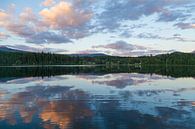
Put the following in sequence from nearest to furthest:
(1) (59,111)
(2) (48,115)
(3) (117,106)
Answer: (2) (48,115)
(1) (59,111)
(3) (117,106)

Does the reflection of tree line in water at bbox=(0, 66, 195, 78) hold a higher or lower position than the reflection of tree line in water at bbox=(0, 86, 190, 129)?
higher

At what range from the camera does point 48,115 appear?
2402 centimetres

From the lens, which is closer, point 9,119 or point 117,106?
point 9,119

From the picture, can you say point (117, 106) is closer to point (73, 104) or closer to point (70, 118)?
point (73, 104)

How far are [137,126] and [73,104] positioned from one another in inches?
412

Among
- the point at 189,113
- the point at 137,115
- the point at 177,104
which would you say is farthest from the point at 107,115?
the point at 177,104

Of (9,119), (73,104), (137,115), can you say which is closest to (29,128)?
(9,119)

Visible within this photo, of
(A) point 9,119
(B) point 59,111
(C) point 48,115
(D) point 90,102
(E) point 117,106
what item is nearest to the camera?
(A) point 9,119

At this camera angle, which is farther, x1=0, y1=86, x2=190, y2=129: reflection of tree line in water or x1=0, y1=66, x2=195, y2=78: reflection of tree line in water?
x1=0, y1=66, x2=195, y2=78: reflection of tree line in water

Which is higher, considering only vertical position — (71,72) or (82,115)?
(71,72)

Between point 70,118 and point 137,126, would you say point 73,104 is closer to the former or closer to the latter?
point 70,118

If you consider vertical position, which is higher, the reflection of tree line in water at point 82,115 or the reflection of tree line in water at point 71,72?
the reflection of tree line in water at point 71,72

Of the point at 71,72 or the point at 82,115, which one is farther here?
the point at 71,72

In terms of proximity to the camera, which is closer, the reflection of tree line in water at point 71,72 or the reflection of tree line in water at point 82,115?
the reflection of tree line in water at point 82,115
